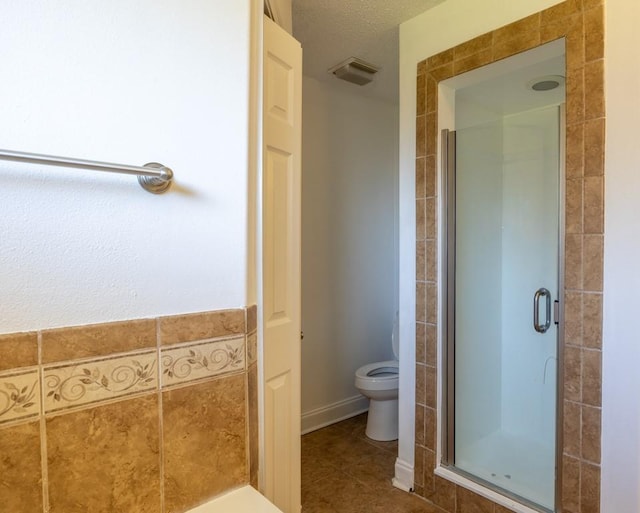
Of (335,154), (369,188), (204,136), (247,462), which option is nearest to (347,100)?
(335,154)

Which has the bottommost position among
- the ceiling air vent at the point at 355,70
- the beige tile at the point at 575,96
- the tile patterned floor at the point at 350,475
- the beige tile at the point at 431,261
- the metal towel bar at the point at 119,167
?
the tile patterned floor at the point at 350,475

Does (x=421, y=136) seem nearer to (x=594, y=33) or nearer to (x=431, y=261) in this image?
(x=431, y=261)

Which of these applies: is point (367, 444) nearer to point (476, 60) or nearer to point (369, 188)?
point (369, 188)

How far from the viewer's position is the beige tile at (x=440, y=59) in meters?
1.96

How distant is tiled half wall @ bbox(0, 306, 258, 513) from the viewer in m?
0.75

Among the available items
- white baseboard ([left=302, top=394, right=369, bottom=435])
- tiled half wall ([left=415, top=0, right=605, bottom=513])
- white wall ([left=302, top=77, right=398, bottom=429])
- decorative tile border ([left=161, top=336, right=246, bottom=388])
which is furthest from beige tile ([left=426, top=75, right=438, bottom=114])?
white baseboard ([left=302, top=394, right=369, bottom=435])

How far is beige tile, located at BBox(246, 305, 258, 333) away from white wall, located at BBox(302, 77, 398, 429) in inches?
68.4

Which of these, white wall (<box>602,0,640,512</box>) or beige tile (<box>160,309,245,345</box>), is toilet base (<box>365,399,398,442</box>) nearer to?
white wall (<box>602,0,640,512</box>)

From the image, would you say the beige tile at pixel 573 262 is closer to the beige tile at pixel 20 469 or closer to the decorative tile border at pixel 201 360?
the decorative tile border at pixel 201 360

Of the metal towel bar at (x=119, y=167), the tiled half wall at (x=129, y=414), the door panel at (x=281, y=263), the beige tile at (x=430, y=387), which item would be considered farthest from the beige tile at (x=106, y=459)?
the beige tile at (x=430, y=387)

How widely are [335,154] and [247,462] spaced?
8.09 ft

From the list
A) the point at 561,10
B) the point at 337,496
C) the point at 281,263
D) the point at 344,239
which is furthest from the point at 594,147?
the point at 337,496

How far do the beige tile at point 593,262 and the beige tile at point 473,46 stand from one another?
3.36 feet

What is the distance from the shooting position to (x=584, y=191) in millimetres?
1497
